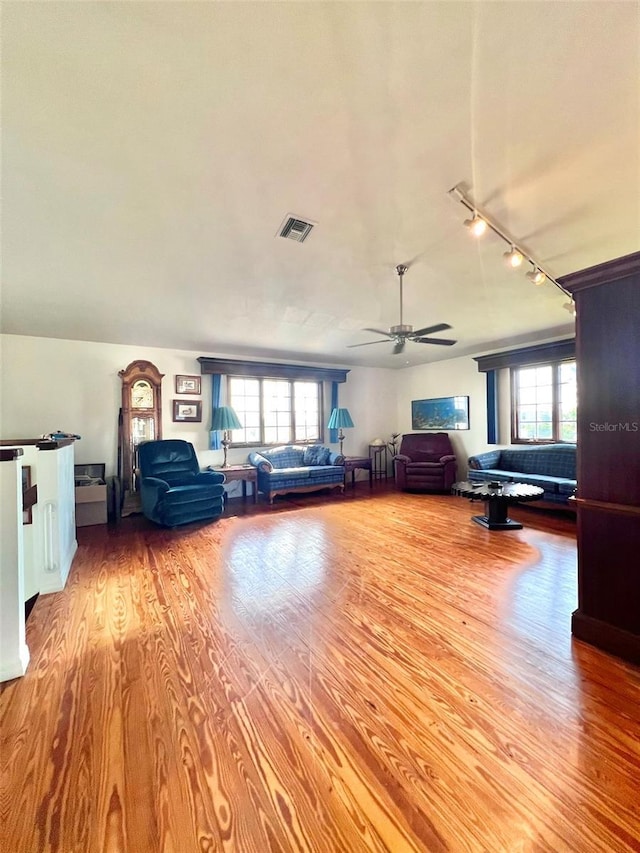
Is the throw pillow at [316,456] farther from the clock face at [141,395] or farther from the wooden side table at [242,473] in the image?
the clock face at [141,395]

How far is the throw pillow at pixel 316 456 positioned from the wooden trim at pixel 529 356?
3.33 m

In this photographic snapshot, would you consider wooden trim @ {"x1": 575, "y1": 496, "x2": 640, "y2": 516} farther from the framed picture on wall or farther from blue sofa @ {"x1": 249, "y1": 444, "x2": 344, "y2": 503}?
blue sofa @ {"x1": 249, "y1": 444, "x2": 344, "y2": 503}

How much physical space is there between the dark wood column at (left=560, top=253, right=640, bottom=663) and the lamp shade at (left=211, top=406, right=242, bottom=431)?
4.76 m

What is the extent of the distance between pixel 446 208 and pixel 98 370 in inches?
202

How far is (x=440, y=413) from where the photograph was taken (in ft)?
23.9

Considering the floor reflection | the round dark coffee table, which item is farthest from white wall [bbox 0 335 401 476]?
the round dark coffee table

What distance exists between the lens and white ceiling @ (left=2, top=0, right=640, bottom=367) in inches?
49.9

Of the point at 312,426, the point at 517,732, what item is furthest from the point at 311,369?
the point at 517,732

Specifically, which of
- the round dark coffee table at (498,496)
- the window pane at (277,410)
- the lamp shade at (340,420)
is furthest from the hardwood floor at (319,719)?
the lamp shade at (340,420)

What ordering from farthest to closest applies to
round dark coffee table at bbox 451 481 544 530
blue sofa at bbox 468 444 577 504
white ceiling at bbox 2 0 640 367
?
blue sofa at bbox 468 444 577 504 < round dark coffee table at bbox 451 481 544 530 < white ceiling at bbox 2 0 640 367

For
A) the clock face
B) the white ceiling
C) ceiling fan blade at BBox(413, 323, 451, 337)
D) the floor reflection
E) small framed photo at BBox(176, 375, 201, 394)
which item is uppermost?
the white ceiling

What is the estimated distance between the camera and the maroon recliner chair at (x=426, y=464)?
627 cm

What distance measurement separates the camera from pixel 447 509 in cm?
507

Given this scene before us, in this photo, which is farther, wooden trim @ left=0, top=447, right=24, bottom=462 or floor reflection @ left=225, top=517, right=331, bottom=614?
floor reflection @ left=225, top=517, right=331, bottom=614
